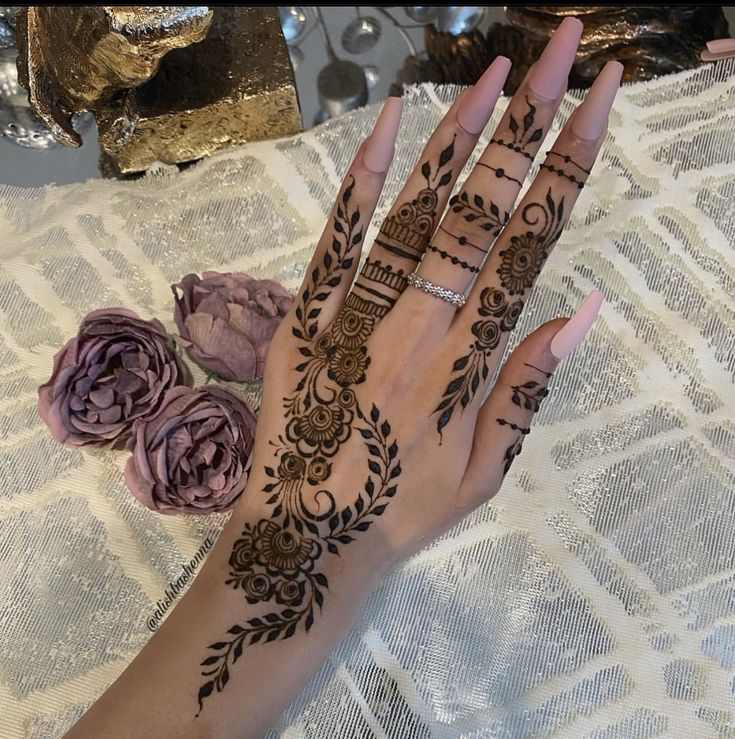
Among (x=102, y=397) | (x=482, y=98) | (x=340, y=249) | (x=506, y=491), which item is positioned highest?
(x=482, y=98)

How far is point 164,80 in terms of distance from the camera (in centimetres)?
101

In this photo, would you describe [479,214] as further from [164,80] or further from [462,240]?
[164,80]

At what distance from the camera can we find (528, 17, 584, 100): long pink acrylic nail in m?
0.68

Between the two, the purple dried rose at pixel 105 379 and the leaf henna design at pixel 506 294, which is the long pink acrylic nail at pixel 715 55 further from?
the purple dried rose at pixel 105 379

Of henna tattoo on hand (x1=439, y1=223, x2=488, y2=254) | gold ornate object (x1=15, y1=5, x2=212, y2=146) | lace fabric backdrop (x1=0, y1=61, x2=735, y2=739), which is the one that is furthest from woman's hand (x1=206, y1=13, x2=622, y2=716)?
gold ornate object (x1=15, y1=5, x2=212, y2=146)

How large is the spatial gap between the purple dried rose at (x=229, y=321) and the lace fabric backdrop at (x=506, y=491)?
0.47 feet

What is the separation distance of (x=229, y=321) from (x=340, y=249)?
0.44 feet

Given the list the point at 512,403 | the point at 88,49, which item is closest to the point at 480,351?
the point at 512,403

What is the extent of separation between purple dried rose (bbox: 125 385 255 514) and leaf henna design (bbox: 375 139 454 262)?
9.0 inches

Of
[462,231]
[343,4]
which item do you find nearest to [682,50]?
[343,4]

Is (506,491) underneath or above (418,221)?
underneath

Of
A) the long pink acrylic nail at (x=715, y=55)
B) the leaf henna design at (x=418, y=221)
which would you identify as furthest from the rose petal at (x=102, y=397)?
the long pink acrylic nail at (x=715, y=55)

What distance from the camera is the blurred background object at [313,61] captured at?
1.00m

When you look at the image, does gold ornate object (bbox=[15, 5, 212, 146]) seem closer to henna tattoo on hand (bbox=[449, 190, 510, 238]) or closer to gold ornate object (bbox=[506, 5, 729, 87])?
henna tattoo on hand (bbox=[449, 190, 510, 238])
